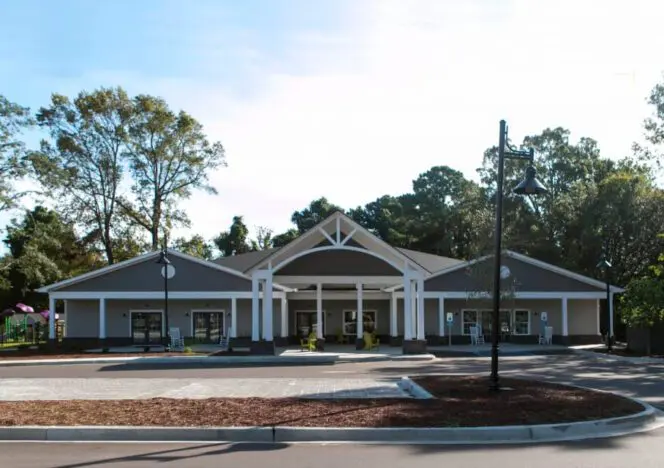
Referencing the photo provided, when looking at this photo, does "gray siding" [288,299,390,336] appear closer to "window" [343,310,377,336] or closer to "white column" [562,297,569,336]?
"window" [343,310,377,336]

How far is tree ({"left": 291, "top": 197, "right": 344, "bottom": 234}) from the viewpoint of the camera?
70.6 m

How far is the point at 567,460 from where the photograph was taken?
26.7 feet

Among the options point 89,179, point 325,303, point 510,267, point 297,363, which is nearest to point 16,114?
point 89,179

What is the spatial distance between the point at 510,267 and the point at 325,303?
407 inches

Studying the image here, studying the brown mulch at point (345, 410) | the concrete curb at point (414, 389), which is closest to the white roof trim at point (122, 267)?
the concrete curb at point (414, 389)

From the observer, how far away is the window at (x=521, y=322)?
120 feet

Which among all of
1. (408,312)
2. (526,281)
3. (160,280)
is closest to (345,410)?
(408,312)

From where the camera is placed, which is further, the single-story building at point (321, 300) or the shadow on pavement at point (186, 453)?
the single-story building at point (321, 300)

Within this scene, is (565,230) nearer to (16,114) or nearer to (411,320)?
(411,320)

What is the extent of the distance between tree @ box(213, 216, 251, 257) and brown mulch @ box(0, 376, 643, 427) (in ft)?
188

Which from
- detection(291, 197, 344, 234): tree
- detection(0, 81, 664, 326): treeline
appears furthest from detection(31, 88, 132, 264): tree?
detection(291, 197, 344, 234): tree

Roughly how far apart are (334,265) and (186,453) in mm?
21519

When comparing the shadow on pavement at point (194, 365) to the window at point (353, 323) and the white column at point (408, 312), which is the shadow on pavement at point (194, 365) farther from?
the window at point (353, 323)

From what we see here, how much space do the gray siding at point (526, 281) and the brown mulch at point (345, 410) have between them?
21019 mm
